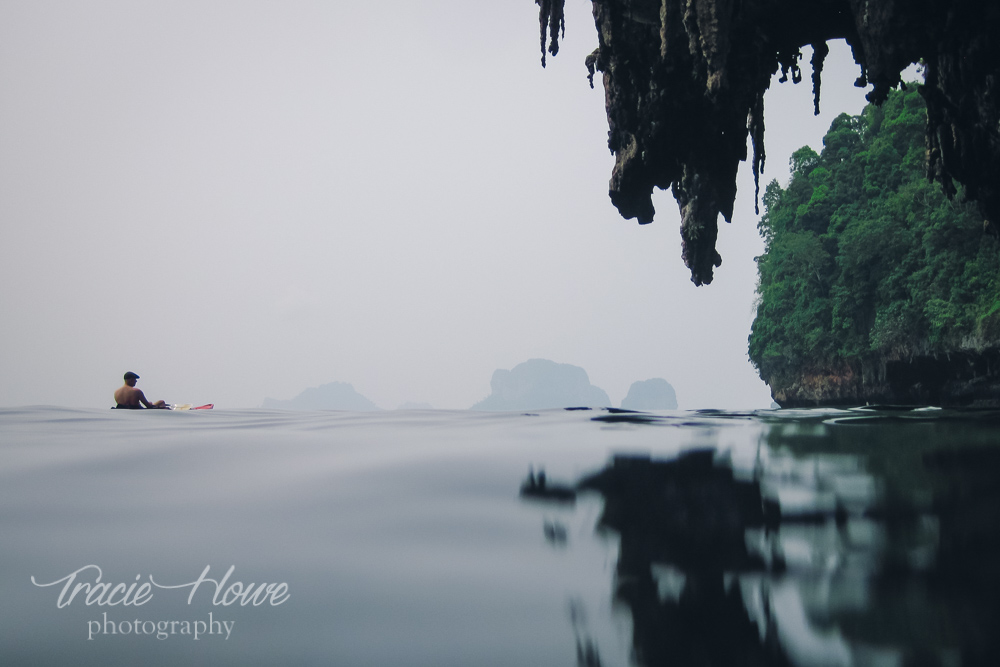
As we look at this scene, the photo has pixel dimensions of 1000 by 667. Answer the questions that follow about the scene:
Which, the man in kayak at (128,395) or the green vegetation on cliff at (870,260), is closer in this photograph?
the man in kayak at (128,395)

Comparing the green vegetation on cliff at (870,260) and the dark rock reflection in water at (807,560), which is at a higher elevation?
the green vegetation on cliff at (870,260)

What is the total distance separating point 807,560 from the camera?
2.48 meters

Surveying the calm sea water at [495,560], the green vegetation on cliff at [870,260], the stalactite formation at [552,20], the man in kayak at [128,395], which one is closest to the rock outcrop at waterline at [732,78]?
the stalactite formation at [552,20]

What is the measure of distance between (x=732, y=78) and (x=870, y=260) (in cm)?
2411

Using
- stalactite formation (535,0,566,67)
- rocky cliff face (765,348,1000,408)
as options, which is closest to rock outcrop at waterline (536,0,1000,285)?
stalactite formation (535,0,566,67)

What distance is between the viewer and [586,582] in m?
2.25

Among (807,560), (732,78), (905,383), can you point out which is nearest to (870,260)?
(905,383)

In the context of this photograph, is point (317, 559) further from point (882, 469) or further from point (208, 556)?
point (882, 469)

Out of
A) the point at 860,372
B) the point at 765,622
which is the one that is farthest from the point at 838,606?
the point at 860,372

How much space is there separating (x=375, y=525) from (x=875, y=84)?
9171 mm

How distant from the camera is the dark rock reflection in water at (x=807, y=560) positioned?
1.76 metres

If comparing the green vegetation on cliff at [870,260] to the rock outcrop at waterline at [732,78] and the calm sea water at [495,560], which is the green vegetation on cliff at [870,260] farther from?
the calm sea water at [495,560]

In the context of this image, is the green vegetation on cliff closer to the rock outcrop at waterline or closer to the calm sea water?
the rock outcrop at waterline

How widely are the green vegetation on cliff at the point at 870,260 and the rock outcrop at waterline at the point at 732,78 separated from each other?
1251cm
